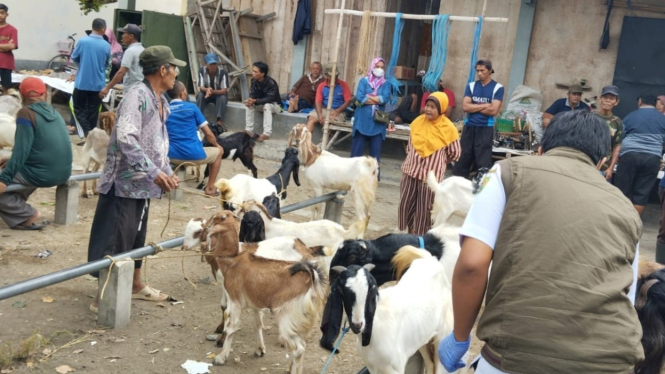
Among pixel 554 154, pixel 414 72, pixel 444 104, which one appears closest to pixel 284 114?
pixel 414 72

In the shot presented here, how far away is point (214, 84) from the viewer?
13586 mm

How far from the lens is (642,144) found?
908 cm

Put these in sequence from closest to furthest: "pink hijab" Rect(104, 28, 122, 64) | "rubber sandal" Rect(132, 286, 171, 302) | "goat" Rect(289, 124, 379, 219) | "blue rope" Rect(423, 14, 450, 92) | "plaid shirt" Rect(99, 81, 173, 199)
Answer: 1. "plaid shirt" Rect(99, 81, 173, 199)
2. "rubber sandal" Rect(132, 286, 171, 302)
3. "goat" Rect(289, 124, 379, 219)
4. "blue rope" Rect(423, 14, 450, 92)
5. "pink hijab" Rect(104, 28, 122, 64)

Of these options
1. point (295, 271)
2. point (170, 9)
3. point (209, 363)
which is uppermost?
point (170, 9)

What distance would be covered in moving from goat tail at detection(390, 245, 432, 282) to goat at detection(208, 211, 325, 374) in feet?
2.02

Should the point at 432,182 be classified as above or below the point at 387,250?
above

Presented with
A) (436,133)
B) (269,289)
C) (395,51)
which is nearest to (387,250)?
(269,289)

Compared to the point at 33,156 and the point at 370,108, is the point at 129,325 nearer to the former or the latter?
the point at 33,156

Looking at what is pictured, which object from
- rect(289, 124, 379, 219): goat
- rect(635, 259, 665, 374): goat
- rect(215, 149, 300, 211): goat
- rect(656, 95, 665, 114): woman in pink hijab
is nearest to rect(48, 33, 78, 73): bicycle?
rect(289, 124, 379, 219): goat

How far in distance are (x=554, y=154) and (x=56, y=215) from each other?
6535 mm

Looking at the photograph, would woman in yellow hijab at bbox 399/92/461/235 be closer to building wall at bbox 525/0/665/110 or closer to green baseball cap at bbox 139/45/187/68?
green baseball cap at bbox 139/45/187/68

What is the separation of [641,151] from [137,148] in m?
6.91

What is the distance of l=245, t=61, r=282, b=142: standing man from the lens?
1308 centimetres

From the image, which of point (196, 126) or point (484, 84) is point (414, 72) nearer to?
point (484, 84)
